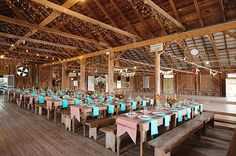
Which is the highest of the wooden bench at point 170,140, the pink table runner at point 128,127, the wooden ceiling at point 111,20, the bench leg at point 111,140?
the wooden ceiling at point 111,20

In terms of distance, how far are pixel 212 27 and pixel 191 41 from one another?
18.1 ft

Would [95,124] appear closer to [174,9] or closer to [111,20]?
[174,9]

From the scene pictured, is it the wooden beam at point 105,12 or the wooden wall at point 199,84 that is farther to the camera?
the wooden wall at point 199,84

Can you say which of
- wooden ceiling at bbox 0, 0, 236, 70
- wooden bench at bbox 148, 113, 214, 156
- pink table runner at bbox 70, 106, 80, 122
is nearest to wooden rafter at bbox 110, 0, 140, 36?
wooden ceiling at bbox 0, 0, 236, 70

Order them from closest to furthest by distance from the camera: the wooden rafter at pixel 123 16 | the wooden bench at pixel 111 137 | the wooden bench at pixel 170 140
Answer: the wooden bench at pixel 170 140
the wooden bench at pixel 111 137
the wooden rafter at pixel 123 16

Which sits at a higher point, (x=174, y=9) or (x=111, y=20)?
(x=111, y=20)

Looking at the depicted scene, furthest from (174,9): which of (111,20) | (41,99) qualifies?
(41,99)

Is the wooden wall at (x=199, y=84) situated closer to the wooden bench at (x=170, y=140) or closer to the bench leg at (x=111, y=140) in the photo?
the wooden bench at (x=170, y=140)

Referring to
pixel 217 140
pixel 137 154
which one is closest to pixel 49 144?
pixel 137 154

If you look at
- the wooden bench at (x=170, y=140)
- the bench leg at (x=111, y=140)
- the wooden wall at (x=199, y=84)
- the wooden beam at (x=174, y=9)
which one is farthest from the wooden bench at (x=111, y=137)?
the wooden wall at (x=199, y=84)

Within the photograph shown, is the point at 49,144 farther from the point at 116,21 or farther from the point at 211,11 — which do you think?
the point at 211,11

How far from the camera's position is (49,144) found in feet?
12.1

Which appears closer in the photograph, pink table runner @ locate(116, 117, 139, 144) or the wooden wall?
pink table runner @ locate(116, 117, 139, 144)

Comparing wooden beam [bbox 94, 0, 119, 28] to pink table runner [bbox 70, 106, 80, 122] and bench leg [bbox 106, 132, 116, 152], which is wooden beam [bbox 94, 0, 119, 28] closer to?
pink table runner [bbox 70, 106, 80, 122]
